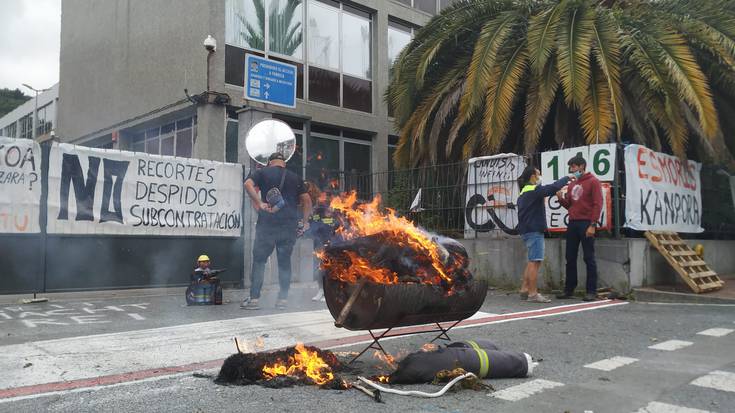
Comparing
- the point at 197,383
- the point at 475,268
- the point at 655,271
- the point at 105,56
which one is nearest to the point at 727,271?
the point at 655,271

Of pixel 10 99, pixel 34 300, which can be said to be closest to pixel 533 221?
pixel 34 300

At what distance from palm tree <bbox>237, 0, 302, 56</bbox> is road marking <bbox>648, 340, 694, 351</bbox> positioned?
11768mm

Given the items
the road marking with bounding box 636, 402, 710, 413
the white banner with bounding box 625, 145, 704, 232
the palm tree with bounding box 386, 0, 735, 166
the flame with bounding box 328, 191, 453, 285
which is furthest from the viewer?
the palm tree with bounding box 386, 0, 735, 166

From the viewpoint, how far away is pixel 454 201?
35.3 ft

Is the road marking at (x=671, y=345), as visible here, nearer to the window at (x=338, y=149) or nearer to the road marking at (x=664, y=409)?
the road marking at (x=664, y=409)

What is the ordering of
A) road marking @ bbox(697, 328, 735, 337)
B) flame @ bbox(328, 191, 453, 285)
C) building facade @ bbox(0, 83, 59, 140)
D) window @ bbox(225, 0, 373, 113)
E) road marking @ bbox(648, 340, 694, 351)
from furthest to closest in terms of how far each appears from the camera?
building facade @ bbox(0, 83, 59, 140) → window @ bbox(225, 0, 373, 113) → road marking @ bbox(697, 328, 735, 337) → road marking @ bbox(648, 340, 694, 351) → flame @ bbox(328, 191, 453, 285)

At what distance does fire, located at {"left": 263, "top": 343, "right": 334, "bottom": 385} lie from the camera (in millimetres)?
3633

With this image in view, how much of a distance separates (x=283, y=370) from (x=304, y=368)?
0.14 m

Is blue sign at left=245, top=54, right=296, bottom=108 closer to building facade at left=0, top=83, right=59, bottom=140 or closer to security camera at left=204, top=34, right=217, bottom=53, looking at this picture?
security camera at left=204, top=34, right=217, bottom=53

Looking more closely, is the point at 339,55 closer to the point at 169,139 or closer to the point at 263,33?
the point at 263,33

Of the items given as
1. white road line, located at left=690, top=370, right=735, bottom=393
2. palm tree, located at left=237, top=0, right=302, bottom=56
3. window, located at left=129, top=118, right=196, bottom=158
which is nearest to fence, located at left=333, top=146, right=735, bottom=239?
palm tree, located at left=237, top=0, right=302, bottom=56

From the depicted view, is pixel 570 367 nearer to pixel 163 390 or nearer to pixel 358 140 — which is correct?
pixel 163 390

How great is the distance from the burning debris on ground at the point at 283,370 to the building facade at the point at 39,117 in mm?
24877

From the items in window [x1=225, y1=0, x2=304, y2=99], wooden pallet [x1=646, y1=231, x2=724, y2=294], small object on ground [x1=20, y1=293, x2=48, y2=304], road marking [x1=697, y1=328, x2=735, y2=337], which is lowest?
road marking [x1=697, y1=328, x2=735, y2=337]
